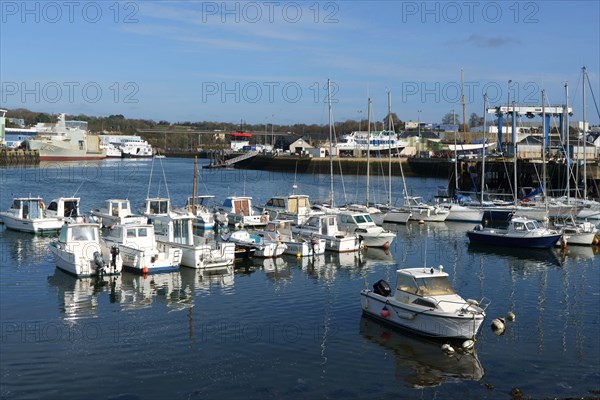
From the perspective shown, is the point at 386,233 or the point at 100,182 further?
the point at 100,182

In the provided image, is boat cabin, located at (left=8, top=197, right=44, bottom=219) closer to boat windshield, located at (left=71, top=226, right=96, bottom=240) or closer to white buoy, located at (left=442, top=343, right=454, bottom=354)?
boat windshield, located at (left=71, top=226, right=96, bottom=240)

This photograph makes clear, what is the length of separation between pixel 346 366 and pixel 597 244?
2415 cm

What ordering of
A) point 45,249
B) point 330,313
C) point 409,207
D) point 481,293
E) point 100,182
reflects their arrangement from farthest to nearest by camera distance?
point 100,182, point 409,207, point 45,249, point 481,293, point 330,313

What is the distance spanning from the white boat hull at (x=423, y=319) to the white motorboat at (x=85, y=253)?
10.1 metres

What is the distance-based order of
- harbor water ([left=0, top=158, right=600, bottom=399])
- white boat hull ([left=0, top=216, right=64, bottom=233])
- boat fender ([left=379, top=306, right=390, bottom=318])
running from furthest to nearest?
white boat hull ([left=0, top=216, right=64, bottom=233])
boat fender ([left=379, top=306, right=390, bottom=318])
harbor water ([left=0, top=158, right=600, bottom=399])

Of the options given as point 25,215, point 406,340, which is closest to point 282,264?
point 406,340

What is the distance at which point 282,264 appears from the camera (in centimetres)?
2912

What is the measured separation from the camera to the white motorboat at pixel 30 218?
36719 millimetres

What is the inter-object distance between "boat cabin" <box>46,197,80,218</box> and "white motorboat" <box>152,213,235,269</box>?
12.2 meters

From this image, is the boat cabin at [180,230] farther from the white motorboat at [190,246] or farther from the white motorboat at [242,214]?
the white motorboat at [242,214]

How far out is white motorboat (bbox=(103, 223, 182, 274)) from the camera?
2586 cm

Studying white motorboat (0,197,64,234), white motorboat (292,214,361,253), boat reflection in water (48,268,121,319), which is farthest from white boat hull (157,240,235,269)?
white motorboat (0,197,64,234)

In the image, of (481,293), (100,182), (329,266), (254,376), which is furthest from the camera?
(100,182)

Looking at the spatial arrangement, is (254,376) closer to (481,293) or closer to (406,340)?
(406,340)
